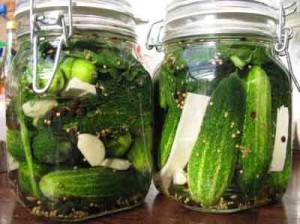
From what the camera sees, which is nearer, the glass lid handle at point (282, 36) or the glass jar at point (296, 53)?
the glass lid handle at point (282, 36)

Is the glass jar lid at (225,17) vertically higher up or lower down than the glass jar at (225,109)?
higher up

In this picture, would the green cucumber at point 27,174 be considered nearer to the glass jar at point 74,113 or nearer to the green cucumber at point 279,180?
the glass jar at point 74,113

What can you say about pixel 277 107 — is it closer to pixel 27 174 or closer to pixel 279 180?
pixel 279 180

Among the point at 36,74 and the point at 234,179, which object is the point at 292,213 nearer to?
the point at 234,179

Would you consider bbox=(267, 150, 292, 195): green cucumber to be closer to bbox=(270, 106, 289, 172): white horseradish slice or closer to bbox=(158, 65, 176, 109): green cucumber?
bbox=(270, 106, 289, 172): white horseradish slice

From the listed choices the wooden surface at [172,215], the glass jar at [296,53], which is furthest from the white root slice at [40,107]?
the glass jar at [296,53]

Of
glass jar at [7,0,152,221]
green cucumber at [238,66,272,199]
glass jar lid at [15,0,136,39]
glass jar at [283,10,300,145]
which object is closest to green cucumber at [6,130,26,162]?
glass jar at [7,0,152,221]
